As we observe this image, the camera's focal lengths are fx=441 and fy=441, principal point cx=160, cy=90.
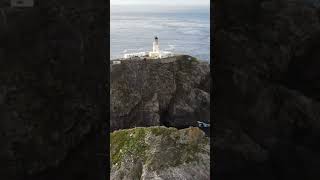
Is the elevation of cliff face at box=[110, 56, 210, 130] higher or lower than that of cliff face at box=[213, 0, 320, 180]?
lower

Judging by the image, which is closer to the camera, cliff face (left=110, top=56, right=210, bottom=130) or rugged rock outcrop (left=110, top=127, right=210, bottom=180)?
rugged rock outcrop (left=110, top=127, right=210, bottom=180)
